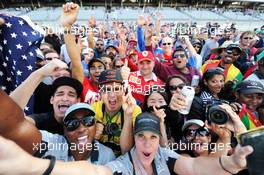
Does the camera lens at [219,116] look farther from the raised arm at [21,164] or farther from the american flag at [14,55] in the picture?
the american flag at [14,55]

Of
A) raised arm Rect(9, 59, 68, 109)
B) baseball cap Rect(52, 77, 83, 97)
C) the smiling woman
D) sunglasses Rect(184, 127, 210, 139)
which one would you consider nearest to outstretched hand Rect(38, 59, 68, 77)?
raised arm Rect(9, 59, 68, 109)

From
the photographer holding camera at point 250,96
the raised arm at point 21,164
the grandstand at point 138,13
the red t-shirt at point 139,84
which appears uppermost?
the raised arm at point 21,164

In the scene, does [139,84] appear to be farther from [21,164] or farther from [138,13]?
[138,13]

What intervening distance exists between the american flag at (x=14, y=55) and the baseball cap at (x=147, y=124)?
1275 mm

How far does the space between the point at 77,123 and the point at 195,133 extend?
962mm

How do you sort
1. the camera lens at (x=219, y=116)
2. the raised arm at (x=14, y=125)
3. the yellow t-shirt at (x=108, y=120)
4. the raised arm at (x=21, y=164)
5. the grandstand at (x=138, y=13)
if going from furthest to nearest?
the grandstand at (x=138, y=13) < the yellow t-shirt at (x=108, y=120) < the camera lens at (x=219, y=116) < the raised arm at (x=14, y=125) < the raised arm at (x=21, y=164)

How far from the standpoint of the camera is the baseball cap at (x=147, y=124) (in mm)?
2163

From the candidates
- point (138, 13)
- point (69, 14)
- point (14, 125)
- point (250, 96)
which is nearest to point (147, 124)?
point (14, 125)

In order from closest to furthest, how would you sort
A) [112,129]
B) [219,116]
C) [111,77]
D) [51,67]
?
[219,116]
[51,67]
[112,129]
[111,77]

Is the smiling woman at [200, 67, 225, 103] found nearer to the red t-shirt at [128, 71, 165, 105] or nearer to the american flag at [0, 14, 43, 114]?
the red t-shirt at [128, 71, 165, 105]

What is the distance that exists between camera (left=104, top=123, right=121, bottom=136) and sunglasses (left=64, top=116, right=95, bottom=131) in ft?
0.95

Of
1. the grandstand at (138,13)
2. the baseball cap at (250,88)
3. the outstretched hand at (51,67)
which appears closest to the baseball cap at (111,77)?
the outstretched hand at (51,67)

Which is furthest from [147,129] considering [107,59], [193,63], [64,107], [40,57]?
[193,63]

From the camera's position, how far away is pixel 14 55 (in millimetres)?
3031
